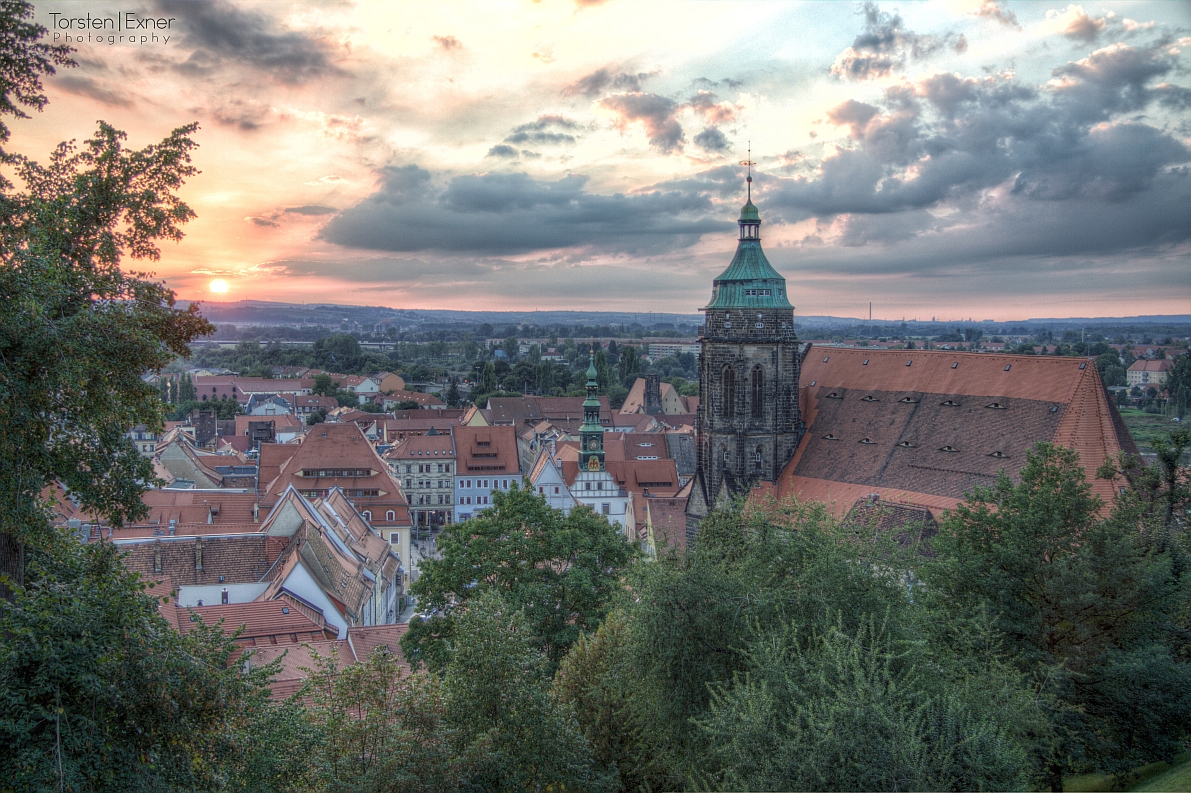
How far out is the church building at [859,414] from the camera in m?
31.2

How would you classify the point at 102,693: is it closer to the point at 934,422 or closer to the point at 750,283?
the point at 934,422

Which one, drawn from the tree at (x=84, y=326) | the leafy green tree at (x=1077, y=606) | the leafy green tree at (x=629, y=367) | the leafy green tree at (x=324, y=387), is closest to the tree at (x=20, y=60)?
the tree at (x=84, y=326)

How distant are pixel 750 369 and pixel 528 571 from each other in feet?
55.9

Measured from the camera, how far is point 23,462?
35.9ft

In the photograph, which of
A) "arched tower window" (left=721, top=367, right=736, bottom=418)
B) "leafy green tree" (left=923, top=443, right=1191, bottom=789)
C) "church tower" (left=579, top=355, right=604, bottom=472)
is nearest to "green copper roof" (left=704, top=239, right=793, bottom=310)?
"arched tower window" (left=721, top=367, right=736, bottom=418)

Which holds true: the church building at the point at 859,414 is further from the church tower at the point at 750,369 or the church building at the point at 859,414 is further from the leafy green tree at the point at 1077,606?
the leafy green tree at the point at 1077,606

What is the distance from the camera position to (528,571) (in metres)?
28.5

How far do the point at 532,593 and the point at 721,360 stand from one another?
17.9 m

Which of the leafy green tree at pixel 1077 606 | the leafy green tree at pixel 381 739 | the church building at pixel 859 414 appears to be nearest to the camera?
the leafy green tree at pixel 381 739

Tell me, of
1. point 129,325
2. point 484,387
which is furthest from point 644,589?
point 484,387

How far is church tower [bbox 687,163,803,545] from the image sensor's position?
3984 centimetres

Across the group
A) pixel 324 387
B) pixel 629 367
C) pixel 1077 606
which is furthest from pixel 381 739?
pixel 629 367

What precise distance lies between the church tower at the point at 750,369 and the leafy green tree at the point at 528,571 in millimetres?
11336

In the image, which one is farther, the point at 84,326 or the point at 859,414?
the point at 859,414
